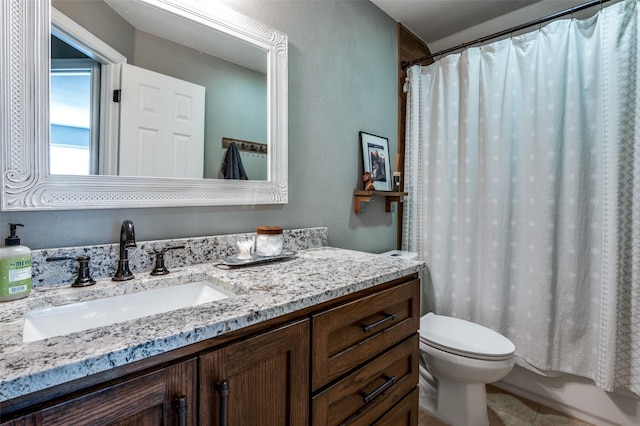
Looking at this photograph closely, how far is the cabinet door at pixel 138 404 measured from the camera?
1.55ft

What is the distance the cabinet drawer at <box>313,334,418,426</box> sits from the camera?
0.85 m

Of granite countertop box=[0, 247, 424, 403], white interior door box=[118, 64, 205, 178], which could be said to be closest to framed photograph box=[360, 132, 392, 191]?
granite countertop box=[0, 247, 424, 403]

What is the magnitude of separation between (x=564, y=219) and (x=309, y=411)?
161cm

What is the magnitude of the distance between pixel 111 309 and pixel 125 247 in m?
0.19

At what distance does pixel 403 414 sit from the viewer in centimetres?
115

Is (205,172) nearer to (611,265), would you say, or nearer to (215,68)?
(215,68)

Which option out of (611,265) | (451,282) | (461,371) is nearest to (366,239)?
(451,282)

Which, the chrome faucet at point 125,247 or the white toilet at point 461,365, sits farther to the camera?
the white toilet at point 461,365

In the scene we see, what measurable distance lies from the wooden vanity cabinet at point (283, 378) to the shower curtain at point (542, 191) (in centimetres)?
96

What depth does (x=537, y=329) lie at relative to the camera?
5.61 ft

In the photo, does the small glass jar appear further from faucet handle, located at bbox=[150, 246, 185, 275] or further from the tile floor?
the tile floor

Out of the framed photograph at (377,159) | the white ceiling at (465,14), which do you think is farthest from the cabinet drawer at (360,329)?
the white ceiling at (465,14)

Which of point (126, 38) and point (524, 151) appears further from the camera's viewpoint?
point (524, 151)

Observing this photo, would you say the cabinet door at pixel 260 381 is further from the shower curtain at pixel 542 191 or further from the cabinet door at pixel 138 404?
the shower curtain at pixel 542 191
